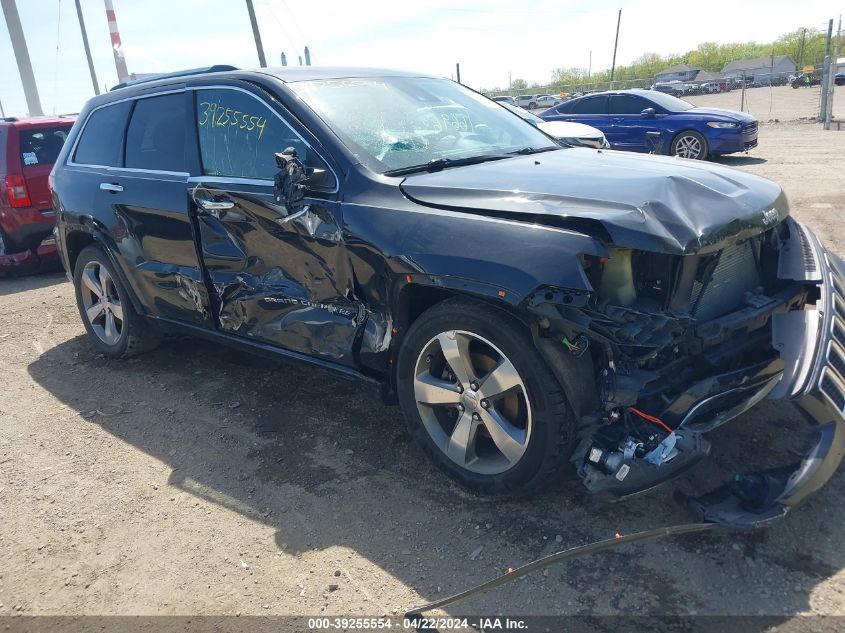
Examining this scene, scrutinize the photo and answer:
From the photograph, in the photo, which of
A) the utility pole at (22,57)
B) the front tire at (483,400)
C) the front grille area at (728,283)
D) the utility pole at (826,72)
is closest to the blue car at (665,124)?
the utility pole at (826,72)

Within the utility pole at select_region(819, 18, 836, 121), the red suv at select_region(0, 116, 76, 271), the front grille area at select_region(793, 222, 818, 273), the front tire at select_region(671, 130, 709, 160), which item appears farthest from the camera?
the utility pole at select_region(819, 18, 836, 121)

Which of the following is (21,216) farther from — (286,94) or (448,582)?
(448,582)

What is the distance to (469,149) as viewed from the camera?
3.71 metres

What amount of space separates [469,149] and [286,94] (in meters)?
1.02

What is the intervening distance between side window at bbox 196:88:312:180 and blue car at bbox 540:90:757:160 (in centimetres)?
1086

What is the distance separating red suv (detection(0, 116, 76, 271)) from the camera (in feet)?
26.2

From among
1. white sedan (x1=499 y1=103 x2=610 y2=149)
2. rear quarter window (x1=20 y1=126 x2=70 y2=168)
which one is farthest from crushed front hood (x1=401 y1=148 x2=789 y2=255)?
rear quarter window (x1=20 y1=126 x2=70 y2=168)

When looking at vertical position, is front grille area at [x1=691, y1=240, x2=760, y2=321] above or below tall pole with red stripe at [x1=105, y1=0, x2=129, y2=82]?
below

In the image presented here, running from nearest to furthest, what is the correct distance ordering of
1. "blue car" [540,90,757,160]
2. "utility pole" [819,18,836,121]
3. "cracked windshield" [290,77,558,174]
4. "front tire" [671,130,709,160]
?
"cracked windshield" [290,77,558,174], "blue car" [540,90,757,160], "front tire" [671,130,709,160], "utility pole" [819,18,836,121]

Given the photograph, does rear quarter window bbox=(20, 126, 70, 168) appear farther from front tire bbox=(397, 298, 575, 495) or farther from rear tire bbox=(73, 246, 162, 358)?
front tire bbox=(397, 298, 575, 495)

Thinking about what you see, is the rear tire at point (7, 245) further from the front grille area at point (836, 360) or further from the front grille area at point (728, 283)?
the front grille area at point (836, 360)

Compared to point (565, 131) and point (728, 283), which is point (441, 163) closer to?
point (728, 283)

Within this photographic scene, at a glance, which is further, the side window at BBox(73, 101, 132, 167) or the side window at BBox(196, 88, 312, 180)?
the side window at BBox(73, 101, 132, 167)

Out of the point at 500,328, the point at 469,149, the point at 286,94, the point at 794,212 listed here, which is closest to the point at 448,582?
the point at 500,328
